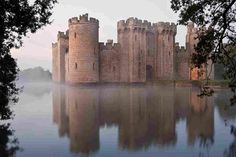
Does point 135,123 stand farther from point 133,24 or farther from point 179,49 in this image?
point 179,49

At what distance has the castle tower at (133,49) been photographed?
47531 millimetres

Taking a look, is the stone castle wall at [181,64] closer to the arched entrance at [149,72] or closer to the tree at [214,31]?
the arched entrance at [149,72]

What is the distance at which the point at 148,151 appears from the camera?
1037 centimetres

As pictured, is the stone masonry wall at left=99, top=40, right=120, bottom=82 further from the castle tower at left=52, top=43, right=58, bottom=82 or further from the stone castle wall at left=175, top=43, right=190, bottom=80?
the castle tower at left=52, top=43, right=58, bottom=82

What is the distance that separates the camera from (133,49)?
1874 inches

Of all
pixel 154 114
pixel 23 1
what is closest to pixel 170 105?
pixel 154 114

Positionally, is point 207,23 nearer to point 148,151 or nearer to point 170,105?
point 148,151

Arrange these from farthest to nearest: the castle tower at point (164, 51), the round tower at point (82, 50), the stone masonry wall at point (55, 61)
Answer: the stone masonry wall at point (55, 61), the castle tower at point (164, 51), the round tower at point (82, 50)

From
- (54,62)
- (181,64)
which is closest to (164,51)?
(181,64)

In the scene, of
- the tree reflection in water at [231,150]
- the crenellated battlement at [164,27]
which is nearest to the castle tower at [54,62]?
the crenellated battlement at [164,27]

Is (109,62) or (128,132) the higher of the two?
(109,62)

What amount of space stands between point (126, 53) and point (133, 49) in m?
1.07

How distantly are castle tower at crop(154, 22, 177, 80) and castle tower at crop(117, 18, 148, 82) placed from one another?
116 inches

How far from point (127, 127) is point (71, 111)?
19.5ft
